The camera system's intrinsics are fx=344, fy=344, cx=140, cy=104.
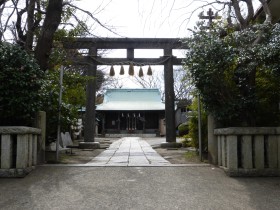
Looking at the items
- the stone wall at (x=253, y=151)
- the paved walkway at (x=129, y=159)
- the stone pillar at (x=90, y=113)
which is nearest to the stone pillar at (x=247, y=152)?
the stone wall at (x=253, y=151)

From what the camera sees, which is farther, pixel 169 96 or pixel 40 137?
pixel 169 96

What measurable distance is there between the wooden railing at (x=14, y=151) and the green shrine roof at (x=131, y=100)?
104 feet

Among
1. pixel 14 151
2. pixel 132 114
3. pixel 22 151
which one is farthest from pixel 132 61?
pixel 132 114

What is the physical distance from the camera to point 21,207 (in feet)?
15.1

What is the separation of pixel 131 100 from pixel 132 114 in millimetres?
1894

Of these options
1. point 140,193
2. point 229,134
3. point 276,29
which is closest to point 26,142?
point 140,193

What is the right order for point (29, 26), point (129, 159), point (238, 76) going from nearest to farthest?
point (238, 76) < point (129, 159) < point (29, 26)

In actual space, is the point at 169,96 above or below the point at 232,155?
above

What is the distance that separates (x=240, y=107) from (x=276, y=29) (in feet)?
5.56

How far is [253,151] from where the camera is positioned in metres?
6.71

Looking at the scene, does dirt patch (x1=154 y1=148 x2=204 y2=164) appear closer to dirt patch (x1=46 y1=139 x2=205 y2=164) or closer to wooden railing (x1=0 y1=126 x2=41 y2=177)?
dirt patch (x1=46 y1=139 x2=205 y2=164)

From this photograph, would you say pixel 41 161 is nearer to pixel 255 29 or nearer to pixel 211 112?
pixel 211 112

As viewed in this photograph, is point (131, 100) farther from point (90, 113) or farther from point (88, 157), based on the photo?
point (88, 157)

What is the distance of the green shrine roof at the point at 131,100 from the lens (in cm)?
3906
